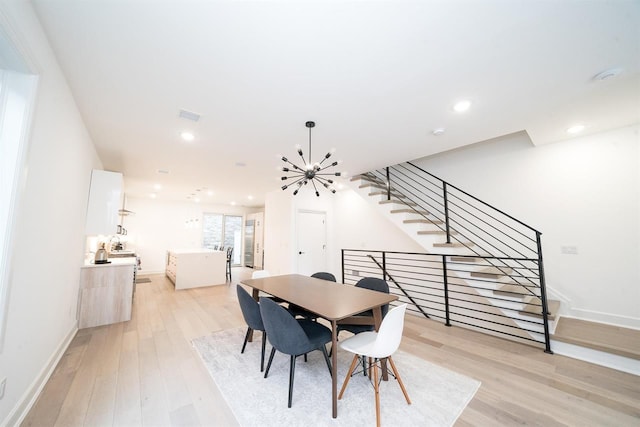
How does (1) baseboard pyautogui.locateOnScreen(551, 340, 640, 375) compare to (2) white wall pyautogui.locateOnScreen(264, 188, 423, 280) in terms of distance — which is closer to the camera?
(1) baseboard pyautogui.locateOnScreen(551, 340, 640, 375)

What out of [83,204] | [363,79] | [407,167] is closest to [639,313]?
[407,167]

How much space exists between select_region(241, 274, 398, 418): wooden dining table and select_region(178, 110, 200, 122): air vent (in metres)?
2.04

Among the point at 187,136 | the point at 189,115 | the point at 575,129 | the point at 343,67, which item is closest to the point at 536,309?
the point at 575,129

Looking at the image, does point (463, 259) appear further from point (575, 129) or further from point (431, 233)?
point (575, 129)

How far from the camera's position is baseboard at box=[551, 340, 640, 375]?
2.26 meters

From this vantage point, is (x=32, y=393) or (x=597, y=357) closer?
(x=32, y=393)

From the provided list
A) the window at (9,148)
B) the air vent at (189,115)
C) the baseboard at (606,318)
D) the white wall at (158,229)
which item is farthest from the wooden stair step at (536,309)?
the white wall at (158,229)

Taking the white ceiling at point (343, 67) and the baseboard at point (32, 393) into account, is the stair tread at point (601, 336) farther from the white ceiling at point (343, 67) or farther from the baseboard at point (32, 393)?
the baseboard at point (32, 393)

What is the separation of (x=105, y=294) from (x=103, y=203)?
54.1 inches

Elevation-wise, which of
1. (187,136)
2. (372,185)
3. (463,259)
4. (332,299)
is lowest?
(332,299)

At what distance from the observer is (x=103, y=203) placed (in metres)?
3.52

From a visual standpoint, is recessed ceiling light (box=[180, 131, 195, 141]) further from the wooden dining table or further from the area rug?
the area rug

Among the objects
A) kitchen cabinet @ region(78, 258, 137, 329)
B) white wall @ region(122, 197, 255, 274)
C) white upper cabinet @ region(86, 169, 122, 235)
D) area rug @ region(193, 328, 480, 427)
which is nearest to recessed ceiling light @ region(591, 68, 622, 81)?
area rug @ region(193, 328, 480, 427)

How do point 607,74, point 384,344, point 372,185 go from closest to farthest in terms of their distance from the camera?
point 384,344, point 607,74, point 372,185
